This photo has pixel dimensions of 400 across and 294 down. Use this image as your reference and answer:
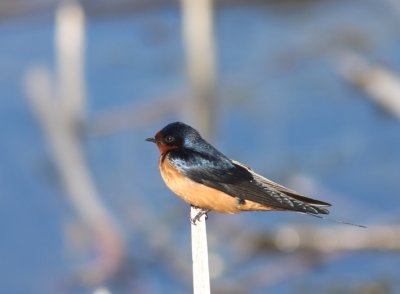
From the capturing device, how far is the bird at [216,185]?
3.00m

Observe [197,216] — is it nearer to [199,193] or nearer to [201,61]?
[199,193]

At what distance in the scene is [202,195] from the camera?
306 centimetres

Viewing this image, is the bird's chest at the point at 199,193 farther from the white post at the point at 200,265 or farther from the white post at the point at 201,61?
the white post at the point at 201,61

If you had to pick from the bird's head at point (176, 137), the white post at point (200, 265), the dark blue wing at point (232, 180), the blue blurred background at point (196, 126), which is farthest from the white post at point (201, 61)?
the white post at point (200, 265)

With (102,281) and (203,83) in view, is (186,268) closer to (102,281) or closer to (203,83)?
(102,281)

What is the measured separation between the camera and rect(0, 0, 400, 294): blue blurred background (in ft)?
20.6

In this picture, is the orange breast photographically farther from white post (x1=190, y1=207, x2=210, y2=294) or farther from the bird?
white post (x1=190, y1=207, x2=210, y2=294)

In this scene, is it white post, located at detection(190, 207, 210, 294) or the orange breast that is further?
the orange breast

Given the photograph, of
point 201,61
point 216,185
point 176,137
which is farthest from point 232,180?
point 201,61

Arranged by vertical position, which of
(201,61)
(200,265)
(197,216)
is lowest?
(200,265)

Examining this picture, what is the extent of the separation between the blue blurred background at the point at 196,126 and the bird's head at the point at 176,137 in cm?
230

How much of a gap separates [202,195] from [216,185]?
49 millimetres

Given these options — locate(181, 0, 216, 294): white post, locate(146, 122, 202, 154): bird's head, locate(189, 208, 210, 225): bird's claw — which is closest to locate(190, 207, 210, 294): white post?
locate(189, 208, 210, 225): bird's claw

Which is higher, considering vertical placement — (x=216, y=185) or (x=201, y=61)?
(x=201, y=61)
